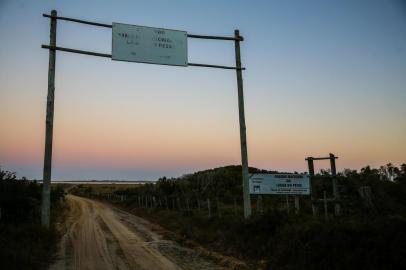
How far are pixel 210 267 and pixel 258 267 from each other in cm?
133

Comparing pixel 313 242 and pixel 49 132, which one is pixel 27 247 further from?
pixel 313 242

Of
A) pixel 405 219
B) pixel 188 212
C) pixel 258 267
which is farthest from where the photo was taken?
pixel 188 212

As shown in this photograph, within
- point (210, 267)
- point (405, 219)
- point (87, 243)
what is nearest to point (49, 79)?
point (87, 243)

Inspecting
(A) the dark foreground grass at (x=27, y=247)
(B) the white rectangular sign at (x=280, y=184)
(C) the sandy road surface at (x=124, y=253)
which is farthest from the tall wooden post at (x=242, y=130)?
(A) the dark foreground grass at (x=27, y=247)

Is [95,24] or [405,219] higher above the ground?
[95,24]

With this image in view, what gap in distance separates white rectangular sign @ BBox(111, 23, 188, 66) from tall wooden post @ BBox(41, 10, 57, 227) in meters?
2.20

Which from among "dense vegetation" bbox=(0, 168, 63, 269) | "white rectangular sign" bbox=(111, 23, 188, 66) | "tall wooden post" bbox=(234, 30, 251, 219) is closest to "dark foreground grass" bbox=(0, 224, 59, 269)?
"dense vegetation" bbox=(0, 168, 63, 269)

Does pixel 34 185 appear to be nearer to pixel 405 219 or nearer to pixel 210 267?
pixel 210 267

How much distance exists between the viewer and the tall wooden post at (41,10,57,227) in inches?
570

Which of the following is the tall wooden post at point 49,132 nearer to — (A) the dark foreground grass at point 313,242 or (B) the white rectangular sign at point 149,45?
(B) the white rectangular sign at point 149,45

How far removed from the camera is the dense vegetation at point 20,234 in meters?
10.1

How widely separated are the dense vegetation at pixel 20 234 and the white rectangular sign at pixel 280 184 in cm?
784

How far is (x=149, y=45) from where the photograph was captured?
50.8 ft

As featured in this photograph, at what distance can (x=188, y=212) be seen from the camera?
26453 mm
